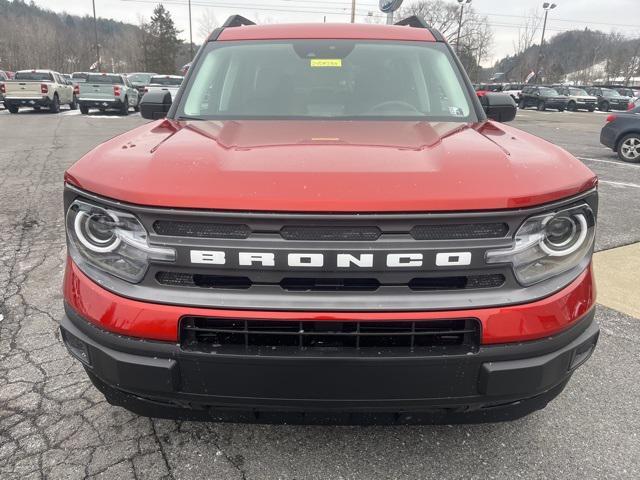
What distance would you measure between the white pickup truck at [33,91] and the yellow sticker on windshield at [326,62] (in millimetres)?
22005

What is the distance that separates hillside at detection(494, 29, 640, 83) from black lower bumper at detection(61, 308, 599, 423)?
78.0 metres

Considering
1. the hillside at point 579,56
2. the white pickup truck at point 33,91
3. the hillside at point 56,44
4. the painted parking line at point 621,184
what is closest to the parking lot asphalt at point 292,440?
the painted parking line at point 621,184

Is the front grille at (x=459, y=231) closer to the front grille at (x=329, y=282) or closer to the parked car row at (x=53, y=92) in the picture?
the front grille at (x=329, y=282)

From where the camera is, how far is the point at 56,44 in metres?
70.4

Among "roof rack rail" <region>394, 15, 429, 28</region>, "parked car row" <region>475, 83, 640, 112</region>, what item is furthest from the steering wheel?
"parked car row" <region>475, 83, 640, 112</region>

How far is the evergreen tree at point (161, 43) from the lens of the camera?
212ft

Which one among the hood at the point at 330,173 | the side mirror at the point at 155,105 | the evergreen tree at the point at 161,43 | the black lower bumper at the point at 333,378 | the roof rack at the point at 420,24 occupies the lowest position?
the black lower bumper at the point at 333,378

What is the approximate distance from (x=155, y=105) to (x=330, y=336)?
240 cm

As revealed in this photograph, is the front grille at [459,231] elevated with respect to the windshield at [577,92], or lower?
lower

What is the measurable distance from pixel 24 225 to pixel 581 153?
12.1 metres

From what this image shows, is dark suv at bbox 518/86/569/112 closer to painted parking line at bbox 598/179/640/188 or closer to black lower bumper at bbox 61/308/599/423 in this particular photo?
painted parking line at bbox 598/179/640/188

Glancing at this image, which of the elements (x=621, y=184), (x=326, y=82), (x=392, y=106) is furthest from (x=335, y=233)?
(x=621, y=184)

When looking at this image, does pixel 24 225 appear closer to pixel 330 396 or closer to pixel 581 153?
pixel 330 396

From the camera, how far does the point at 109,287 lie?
5.82 feet
